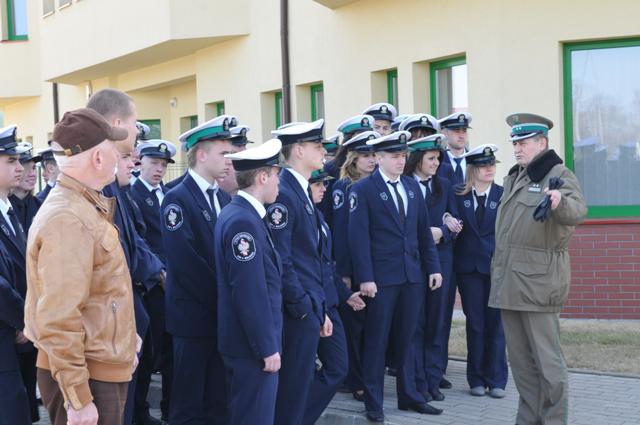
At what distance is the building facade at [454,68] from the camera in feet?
35.6

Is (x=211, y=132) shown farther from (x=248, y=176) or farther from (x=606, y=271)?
(x=606, y=271)

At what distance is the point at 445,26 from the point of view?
11953 mm

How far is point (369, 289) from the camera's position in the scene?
7.05 m

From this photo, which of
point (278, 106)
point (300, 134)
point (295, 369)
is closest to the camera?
point (295, 369)

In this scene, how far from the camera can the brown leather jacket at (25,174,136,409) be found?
367cm

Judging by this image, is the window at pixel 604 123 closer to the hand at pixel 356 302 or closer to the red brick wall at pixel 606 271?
the red brick wall at pixel 606 271

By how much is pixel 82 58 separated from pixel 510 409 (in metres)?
15.7

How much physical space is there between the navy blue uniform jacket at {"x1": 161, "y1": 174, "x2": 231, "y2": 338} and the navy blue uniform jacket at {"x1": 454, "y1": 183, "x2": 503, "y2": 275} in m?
2.73

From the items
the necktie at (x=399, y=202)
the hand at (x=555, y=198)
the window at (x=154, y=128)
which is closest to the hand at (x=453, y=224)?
the necktie at (x=399, y=202)

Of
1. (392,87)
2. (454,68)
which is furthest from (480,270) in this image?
(392,87)

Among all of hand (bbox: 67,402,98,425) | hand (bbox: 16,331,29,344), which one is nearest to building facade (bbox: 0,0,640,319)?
hand (bbox: 16,331,29,344)

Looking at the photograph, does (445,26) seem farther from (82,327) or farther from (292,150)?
(82,327)

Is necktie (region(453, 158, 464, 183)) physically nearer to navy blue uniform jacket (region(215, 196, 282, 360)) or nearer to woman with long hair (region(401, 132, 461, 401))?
woman with long hair (region(401, 132, 461, 401))

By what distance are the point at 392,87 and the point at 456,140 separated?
16.9 feet
